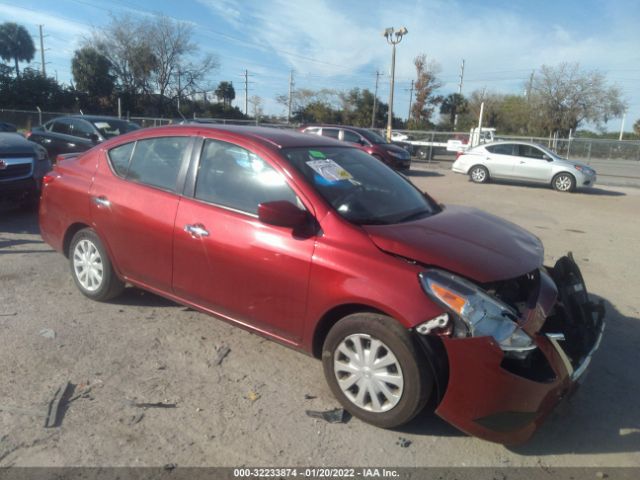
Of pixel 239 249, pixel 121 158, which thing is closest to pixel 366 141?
pixel 121 158

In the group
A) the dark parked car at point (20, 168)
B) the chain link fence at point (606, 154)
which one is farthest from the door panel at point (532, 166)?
the dark parked car at point (20, 168)

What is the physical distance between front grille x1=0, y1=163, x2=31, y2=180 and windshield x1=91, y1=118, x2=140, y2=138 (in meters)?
4.62

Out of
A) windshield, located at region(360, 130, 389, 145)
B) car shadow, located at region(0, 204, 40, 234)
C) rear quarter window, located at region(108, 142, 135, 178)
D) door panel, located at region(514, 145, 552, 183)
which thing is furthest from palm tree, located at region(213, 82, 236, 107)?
rear quarter window, located at region(108, 142, 135, 178)

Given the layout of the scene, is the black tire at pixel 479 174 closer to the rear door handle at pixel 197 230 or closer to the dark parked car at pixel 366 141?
the dark parked car at pixel 366 141

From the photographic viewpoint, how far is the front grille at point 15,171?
23.3 feet

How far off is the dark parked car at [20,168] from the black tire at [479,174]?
1412cm

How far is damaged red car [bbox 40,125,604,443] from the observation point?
2623 mm

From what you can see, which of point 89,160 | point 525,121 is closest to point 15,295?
point 89,160

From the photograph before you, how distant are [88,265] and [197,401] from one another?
6.70 feet

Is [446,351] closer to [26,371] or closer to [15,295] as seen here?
[26,371]

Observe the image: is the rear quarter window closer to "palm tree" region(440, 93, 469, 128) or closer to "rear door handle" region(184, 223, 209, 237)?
"rear door handle" region(184, 223, 209, 237)

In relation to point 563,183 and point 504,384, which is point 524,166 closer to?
point 563,183

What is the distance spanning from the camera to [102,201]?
13.7 feet

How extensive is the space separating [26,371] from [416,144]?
27.3 m
